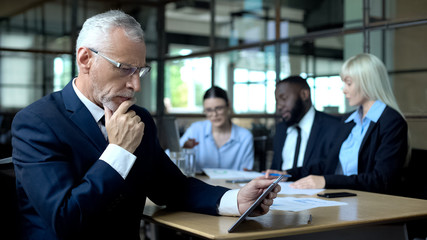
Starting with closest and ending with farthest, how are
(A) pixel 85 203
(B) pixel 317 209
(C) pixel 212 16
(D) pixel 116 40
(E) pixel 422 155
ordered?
(A) pixel 85 203, (D) pixel 116 40, (B) pixel 317 209, (E) pixel 422 155, (C) pixel 212 16

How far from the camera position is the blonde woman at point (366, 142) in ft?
8.71

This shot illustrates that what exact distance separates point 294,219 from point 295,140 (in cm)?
201

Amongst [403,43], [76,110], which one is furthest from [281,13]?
[76,110]

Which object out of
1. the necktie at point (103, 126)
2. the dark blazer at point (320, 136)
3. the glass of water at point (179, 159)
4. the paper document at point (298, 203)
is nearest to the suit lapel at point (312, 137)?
the dark blazer at point (320, 136)

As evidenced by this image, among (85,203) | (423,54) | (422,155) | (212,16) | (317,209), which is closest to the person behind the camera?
(85,203)

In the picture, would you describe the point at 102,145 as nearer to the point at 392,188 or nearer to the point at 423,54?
the point at 392,188

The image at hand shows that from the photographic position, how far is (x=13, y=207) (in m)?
1.64

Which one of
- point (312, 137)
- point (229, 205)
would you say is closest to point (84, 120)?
point (229, 205)

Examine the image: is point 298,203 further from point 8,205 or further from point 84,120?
point 8,205

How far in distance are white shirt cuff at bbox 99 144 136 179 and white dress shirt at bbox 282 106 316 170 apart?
7.19 ft

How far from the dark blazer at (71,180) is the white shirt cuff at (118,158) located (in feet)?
0.05

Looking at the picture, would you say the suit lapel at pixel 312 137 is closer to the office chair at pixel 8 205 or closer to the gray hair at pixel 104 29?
the gray hair at pixel 104 29

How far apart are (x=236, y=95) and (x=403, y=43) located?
1.91 metres

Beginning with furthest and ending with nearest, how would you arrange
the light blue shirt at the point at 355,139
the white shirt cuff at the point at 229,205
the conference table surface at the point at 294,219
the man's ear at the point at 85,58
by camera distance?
1. the light blue shirt at the point at 355,139
2. the white shirt cuff at the point at 229,205
3. the man's ear at the point at 85,58
4. the conference table surface at the point at 294,219
